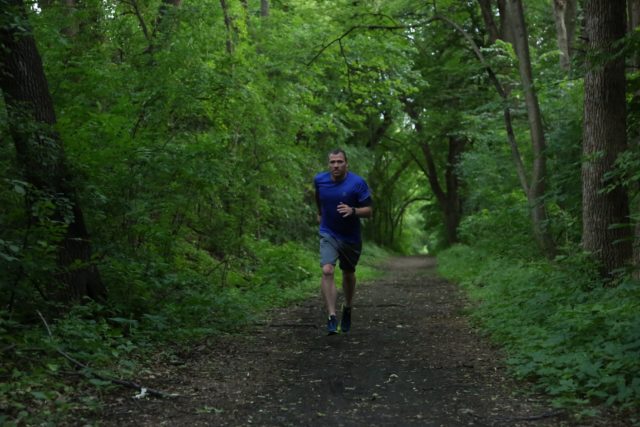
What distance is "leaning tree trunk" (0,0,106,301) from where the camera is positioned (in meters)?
5.41

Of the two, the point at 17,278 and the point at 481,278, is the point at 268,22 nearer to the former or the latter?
the point at 481,278

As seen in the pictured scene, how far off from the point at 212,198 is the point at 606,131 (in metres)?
5.37

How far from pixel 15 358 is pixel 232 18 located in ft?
30.6

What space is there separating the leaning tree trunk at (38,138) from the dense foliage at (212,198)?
68 mm

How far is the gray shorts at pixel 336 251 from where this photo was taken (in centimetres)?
732

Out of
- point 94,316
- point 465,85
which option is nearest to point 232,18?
point 94,316

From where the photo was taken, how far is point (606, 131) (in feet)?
25.3

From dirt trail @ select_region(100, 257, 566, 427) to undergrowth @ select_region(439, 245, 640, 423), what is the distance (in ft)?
0.84

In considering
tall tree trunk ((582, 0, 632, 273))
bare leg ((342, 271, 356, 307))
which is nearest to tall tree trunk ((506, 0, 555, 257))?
tall tree trunk ((582, 0, 632, 273))

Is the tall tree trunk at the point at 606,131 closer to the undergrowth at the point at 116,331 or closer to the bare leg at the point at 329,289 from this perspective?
the bare leg at the point at 329,289

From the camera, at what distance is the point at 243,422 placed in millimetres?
4176

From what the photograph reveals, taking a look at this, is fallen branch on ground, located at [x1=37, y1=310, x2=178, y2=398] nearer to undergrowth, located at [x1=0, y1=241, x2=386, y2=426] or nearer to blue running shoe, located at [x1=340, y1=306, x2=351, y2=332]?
undergrowth, located at [x1=0, y1=241, x2=386, y2=426]

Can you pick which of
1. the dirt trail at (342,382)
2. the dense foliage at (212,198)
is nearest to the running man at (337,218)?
the dirt trail at (342,382)

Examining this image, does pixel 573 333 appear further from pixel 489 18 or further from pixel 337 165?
pixel 489 18
